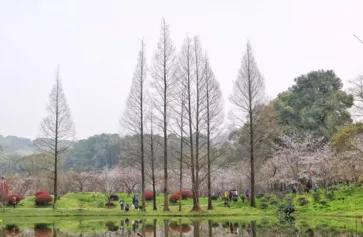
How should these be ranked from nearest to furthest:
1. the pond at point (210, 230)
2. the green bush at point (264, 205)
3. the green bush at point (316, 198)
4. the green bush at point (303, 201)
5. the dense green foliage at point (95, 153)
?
the pond at point (210, 230) → the green bush at point (316, 198) → the green bush at point (303, 201) → the green bush at point (264, 205) → the dense green foliage at point (95, 153)

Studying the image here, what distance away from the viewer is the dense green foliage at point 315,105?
131 feet

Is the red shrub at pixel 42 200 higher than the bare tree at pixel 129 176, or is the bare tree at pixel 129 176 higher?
the bare tree at pixel 129 176

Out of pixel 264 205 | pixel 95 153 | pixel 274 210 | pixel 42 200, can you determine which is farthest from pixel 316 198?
pixel 95 153

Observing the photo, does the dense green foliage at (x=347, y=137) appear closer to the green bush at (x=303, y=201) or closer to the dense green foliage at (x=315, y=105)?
the dense green foliage at (x=315, y=105)

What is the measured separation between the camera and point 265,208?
27.0 metres

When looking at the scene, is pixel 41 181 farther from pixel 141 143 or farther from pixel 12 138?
pixel 12 138

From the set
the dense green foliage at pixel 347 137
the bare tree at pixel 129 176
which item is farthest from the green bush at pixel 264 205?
the bare tree at pixel 129 176

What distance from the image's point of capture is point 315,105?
41875 millimetres

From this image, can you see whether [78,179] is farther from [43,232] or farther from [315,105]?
[43,232]

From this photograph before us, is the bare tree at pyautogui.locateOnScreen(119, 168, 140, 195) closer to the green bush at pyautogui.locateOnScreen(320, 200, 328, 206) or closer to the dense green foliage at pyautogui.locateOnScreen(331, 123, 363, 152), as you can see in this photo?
the dense green foliage at pyautogui.locateOnScreen(331, 123, 363, 152)

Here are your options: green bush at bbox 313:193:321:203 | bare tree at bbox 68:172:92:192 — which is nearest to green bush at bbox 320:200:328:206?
green bush at bbox 313:193:321:203

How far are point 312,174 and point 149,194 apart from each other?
16.1 m

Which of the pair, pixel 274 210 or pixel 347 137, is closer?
pixel 274 210

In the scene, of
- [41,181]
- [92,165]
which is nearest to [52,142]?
[41,181]
